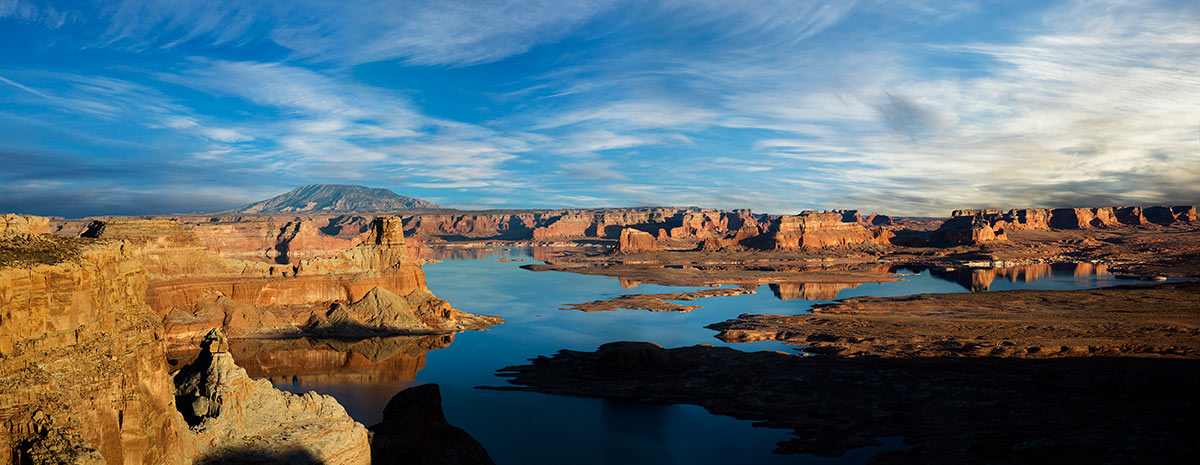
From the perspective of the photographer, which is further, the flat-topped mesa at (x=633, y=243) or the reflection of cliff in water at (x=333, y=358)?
the flat-topped mesa at (x=633, y=243)

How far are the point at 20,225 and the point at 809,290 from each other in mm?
88112

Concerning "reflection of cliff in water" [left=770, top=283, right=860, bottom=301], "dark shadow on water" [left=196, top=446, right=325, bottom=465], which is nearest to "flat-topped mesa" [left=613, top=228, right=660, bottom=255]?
"reflection of cliff in water" [left=770, top=283, right=860, bottom=301]

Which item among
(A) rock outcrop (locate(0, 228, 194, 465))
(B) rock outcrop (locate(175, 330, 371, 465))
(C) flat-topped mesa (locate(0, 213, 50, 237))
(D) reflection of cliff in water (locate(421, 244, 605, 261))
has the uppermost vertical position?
(C) flat-topped mesa (locate(0, 213, 50, 237))

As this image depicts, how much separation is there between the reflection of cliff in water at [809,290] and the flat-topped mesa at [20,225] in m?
75.2

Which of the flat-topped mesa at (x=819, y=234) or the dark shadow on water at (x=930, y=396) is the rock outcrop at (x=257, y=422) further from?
the flat-topped mesa at (x=819, y=234)

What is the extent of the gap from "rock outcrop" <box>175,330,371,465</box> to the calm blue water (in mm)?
9360

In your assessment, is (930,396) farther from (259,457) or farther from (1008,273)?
(1008,273)

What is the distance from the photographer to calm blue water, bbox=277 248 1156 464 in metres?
26.5

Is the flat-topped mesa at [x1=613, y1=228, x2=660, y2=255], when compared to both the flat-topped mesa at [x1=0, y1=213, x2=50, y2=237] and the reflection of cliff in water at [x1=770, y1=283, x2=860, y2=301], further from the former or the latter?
the flat-topped mesa at [x1=0, y1=213, x2=50, y2=237]

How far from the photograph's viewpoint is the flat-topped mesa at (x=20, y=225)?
38.9 feet

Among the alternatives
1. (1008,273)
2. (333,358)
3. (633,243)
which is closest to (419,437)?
(333,358)

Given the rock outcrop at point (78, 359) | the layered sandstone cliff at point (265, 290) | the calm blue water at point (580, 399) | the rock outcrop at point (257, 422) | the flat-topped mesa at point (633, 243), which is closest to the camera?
the rock outcrop at point (78, 359)

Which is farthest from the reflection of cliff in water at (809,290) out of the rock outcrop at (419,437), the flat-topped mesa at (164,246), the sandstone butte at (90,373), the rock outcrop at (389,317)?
the sandstone butte at (90,373)

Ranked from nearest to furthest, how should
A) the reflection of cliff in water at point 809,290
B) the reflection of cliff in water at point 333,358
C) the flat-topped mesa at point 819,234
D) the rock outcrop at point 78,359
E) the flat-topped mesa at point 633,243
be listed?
the rock outcrop at point 78,359
the reflection of cliff in water at point 333,358
the reflection of cliff in water at point 809,290
the flat-topped mesa at point 819,234
the flat-topped mesa at point 633,243
